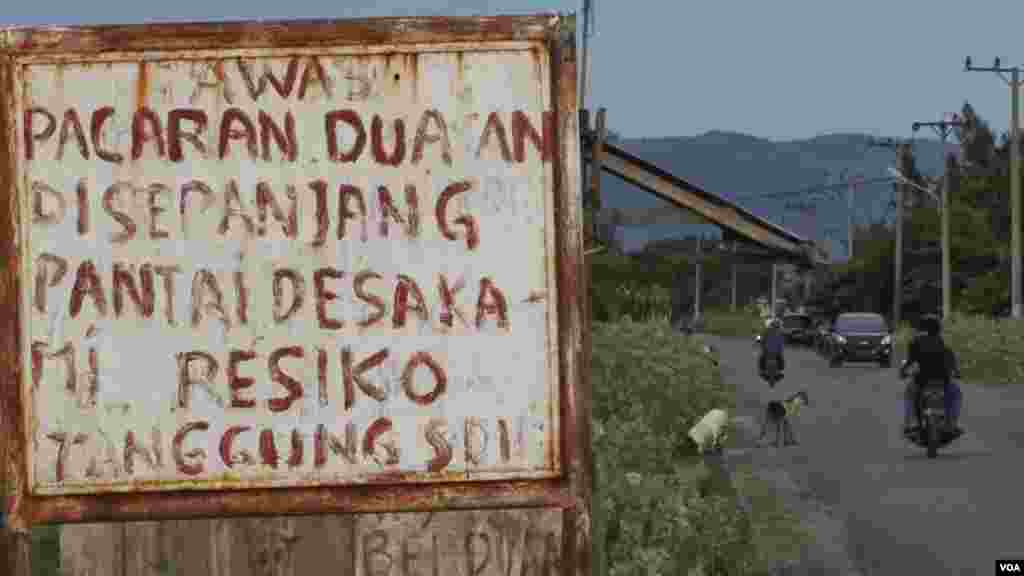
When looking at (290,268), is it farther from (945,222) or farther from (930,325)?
(945,222)

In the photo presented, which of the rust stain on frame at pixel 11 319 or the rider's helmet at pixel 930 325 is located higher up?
the rust stain on frame at pixel 11 319

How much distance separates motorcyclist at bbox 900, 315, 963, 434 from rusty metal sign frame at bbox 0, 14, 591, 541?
21833mm

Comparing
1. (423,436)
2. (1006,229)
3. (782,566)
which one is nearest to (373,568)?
(423,436)

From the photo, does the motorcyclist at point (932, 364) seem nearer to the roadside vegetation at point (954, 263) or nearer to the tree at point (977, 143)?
the roadside vegetation at point (954, 263)

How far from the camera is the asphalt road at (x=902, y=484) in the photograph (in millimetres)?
16625

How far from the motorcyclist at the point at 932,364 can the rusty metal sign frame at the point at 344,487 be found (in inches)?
860

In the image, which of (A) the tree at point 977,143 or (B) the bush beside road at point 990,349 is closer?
(B) the bush beside road at point 990,349

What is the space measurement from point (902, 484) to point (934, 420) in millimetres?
4040

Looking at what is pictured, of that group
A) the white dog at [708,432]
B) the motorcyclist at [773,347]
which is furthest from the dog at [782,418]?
the motorcyclist at [773,347]

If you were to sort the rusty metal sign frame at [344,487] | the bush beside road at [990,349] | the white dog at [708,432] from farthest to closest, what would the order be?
the bush beside road at [990,349] < the white dog at [708,432] < the rusty metal sign frame at [344,487]

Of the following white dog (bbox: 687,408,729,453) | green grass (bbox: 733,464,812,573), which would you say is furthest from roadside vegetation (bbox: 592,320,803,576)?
white dog (bbox: 687,408,729,453)

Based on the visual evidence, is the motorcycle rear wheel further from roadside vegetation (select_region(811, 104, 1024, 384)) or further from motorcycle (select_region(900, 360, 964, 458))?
roadside vegetation (select_region(811, 104, 1024, 384))

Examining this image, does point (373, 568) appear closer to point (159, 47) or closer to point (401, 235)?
point (401, 235)

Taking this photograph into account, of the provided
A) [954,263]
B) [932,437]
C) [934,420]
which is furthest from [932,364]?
[954,263]
